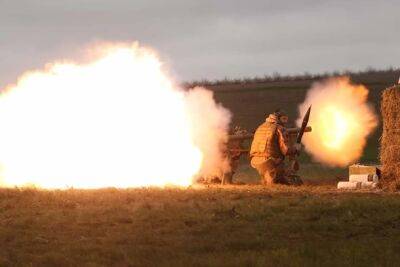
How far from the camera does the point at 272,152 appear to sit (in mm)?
31703

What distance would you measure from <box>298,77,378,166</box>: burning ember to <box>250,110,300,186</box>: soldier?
364 centimetres

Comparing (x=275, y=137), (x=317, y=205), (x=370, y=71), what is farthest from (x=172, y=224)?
(x=370, y=71)

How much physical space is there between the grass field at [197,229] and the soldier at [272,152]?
18.5 feet

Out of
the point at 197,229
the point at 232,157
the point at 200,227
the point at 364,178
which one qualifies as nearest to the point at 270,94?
the point at 232,157

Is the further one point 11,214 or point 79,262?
point 11,214

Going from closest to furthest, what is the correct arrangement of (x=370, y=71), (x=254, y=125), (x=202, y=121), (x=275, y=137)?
1. (x=275, y=137)
2. (x=202, y=121)
3. (x=254, y=125)
4. (x=370, y=71)

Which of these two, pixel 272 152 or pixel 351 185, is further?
pixel 272 152

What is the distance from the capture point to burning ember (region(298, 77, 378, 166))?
34.8m

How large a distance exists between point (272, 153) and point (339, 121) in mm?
4682

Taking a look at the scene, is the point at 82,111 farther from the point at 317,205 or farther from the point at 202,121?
the point at 317,205

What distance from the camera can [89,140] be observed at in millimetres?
32500

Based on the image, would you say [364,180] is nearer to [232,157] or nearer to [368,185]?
[368,185]

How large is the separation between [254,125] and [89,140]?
38619mm

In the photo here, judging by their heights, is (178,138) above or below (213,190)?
above
